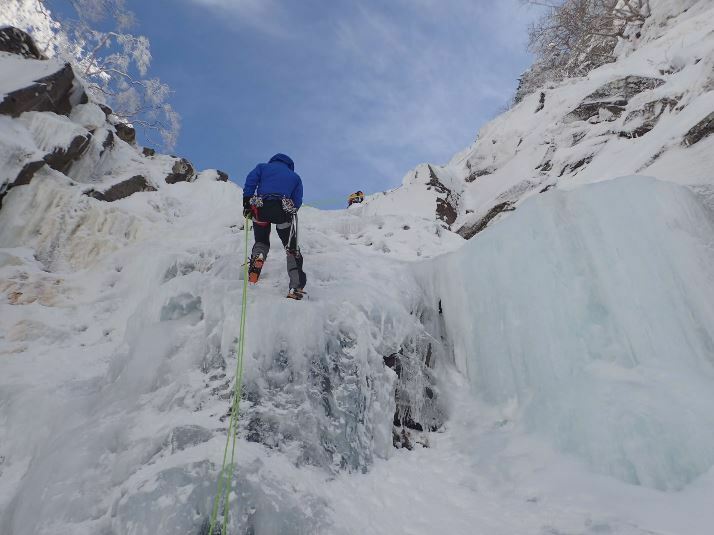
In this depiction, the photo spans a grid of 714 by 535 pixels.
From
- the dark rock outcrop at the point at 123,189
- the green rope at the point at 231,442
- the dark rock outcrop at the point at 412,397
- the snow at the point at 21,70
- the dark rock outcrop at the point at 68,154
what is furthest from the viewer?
the snow at the point at 21,70

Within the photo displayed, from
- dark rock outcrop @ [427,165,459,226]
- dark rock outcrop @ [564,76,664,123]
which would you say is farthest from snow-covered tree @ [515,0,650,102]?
dark rock outcrop @ [427,165,459,226]

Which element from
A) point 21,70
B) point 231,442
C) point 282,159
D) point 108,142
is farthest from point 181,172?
point 231,442

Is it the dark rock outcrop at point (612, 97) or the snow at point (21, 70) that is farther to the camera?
the dark rock outcrop at point (612, 97)

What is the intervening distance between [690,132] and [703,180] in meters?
1.07

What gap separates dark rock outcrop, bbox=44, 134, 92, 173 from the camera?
319 inches

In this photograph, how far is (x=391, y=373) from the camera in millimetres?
4414

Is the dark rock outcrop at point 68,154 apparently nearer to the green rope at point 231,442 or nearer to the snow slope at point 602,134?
the green rope at point 231,442

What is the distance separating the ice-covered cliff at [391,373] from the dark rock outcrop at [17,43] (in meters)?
4.96

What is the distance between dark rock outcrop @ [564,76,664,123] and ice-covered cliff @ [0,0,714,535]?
3216 mm

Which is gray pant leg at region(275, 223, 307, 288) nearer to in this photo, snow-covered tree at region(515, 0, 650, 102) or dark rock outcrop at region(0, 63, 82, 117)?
dark rock outcrop at region(0, 63, 82, 117)

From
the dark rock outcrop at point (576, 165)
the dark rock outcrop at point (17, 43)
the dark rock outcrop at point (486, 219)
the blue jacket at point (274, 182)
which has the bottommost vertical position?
the blue jacket at point (274, 182)

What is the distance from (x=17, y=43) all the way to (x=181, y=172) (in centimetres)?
444

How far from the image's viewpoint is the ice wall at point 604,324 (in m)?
3.12

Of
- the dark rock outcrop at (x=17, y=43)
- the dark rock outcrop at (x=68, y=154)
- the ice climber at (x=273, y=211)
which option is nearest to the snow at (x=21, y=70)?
the dark rock outcrop at (x=17, y=43)
